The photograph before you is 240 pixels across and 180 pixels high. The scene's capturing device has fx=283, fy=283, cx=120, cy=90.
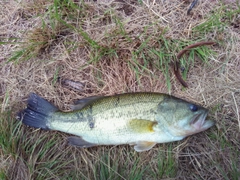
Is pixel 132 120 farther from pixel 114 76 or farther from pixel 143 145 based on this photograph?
pixel 114 76

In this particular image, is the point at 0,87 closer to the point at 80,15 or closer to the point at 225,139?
the point at 80,15

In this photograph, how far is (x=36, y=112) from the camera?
351 centimetres

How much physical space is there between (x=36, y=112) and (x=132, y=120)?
121 cm

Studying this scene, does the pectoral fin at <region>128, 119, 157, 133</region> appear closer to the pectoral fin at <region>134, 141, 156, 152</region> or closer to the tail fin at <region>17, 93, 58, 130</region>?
the pectoral fin at <region>134, 141, 156, 152</region>

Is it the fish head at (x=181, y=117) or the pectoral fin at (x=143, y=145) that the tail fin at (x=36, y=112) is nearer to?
the pectoral fin at (x=143, y=145)

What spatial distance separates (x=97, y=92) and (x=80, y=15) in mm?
1062

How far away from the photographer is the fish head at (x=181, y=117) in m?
3.20

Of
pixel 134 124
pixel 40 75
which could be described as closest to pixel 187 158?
pixel 134 124

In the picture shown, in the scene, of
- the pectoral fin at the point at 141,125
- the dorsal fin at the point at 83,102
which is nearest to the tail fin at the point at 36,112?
the dorsal fin at the point at 83,102

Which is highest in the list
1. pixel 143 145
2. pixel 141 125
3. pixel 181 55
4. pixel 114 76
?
pixel 181 55

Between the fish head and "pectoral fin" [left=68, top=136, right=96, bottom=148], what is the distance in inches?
35.8

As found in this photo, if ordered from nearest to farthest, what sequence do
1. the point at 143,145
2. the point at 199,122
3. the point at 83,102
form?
the point at 199,122 → the point at 143,145 → the point at 83,102

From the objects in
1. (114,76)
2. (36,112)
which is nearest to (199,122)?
(114,76)

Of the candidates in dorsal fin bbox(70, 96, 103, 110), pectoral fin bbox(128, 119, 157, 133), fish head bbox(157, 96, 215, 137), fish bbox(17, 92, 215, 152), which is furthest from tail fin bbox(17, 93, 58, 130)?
fish head bbox(157, 96, 215, 137)
